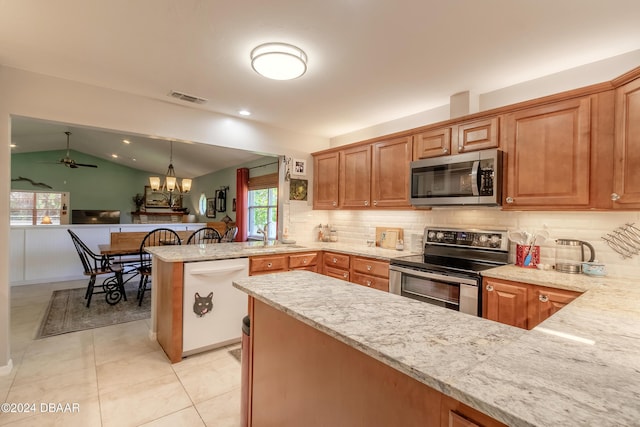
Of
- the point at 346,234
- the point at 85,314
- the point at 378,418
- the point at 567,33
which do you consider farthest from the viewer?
the point at 346,234

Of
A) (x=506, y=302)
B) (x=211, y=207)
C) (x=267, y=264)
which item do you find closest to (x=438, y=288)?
(x=506, y=302)

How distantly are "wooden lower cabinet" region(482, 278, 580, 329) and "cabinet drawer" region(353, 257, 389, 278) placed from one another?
0.92 m

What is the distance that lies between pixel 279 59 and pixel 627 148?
7.27ft

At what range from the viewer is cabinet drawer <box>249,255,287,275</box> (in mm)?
2900

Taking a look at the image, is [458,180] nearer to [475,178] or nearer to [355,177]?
[475,178]

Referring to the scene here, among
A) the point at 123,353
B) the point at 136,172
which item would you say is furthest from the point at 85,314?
the point at 136,172

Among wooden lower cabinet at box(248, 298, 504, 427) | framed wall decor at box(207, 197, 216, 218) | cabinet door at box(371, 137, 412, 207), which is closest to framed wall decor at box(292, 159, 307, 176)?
cabinet door at box(371, 137, 412, 207)

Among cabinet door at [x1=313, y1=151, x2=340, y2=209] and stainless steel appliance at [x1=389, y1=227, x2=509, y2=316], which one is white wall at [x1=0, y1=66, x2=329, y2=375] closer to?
cabinet door at [x1=313, y1=151, x2=340, y2=209]

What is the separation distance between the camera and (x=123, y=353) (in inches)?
103

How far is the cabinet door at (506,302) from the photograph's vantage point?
1.90 meters

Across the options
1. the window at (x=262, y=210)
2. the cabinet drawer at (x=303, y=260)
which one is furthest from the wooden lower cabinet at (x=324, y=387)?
the window at (x=262, y=210)

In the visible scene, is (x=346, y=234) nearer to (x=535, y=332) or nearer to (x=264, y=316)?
(x=264, y=316)

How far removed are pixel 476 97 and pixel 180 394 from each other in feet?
11.2

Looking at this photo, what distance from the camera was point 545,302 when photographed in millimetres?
1810
